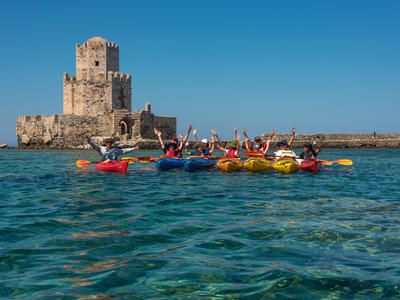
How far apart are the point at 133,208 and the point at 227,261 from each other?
13.1ft

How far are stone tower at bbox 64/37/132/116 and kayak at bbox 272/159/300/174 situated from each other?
33703mm

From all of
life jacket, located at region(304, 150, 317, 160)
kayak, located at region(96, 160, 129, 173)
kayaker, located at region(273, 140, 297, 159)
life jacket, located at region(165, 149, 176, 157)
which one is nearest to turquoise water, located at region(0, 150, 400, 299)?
kayak, located at region(96, 160, 129, 173)

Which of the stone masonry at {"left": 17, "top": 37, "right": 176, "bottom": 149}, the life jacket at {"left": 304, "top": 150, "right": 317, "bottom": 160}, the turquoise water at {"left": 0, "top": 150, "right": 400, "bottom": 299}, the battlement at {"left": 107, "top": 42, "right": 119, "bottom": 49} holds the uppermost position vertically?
the battlement at {"left": 107, "top": 42, "right": 119, "bottom": 49}

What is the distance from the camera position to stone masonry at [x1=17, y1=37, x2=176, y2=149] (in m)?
47.5

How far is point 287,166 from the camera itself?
15.8m

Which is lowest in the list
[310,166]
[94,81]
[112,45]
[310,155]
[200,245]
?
[200,245]

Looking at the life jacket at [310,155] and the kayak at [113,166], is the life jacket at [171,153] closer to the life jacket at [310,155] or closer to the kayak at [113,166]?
the kayak at [113,166]

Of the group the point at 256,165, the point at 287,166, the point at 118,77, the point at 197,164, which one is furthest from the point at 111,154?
the point at 118,77

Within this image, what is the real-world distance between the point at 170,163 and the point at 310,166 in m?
5.07

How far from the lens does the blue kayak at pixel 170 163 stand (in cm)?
1675

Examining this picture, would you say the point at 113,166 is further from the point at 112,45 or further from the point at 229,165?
the point at 112,45

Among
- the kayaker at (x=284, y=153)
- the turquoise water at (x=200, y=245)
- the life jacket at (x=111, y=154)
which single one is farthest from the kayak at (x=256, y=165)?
the turquoise water at (x=200, y=245)

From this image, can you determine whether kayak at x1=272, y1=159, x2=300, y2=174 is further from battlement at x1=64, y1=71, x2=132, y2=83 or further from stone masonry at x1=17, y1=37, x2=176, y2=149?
battlement at x1=64, y1=71, x2=132, y2=83

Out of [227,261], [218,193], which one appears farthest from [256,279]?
[218,193]
